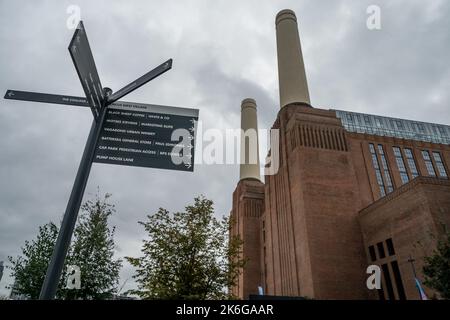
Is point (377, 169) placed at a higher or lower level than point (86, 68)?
higher

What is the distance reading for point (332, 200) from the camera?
36844 mm

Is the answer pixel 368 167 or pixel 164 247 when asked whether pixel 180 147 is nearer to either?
pixel 164 247

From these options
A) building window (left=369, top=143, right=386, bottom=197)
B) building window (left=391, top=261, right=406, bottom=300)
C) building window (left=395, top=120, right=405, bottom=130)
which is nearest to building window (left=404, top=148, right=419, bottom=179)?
building window (left=369, top=143, right=386, bottom=197)

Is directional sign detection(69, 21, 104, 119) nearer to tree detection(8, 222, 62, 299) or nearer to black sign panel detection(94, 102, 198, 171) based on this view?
black sign panel detection(94, 102, 198, 171)

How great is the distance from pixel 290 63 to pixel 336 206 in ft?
91.0

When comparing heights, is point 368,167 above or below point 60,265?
above

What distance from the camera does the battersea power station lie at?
2955 centimetres

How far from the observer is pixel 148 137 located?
17.9 feet

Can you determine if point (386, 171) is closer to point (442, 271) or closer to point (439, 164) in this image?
point (439, 164)

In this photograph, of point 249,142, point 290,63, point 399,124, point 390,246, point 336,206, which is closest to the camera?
point 390,246

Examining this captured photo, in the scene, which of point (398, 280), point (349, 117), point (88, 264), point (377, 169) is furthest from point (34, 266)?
point (349, 117)

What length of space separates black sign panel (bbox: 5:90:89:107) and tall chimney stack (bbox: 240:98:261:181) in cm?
6254

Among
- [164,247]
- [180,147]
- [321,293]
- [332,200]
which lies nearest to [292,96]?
[332,200]

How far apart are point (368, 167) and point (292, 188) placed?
15.1 meters
